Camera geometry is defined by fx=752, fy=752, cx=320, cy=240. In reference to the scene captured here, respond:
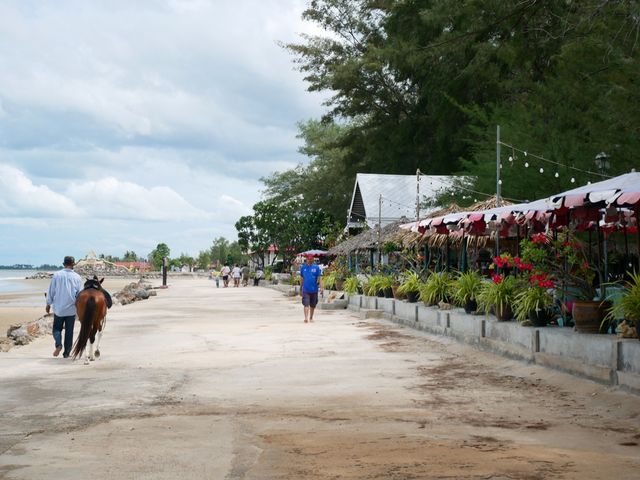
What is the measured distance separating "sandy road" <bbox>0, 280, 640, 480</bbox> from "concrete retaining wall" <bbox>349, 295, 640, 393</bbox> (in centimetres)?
25

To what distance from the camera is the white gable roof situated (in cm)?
3978

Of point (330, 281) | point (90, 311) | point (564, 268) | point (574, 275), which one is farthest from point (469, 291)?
point (330, 281)

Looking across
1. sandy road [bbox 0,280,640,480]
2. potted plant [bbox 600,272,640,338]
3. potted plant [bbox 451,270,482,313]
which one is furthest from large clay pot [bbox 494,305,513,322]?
potted plant [bbox 600,272,640,338]

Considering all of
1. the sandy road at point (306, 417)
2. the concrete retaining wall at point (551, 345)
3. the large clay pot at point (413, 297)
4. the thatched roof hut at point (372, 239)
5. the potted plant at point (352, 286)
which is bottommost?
the sandy road at point (306, 417)

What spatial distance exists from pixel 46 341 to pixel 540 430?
1244 cm

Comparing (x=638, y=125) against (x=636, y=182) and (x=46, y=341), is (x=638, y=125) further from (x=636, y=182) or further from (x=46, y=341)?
(x=46, y=341)

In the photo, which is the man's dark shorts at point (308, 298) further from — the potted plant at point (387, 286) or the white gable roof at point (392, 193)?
the white gable roof at point (392, 193)

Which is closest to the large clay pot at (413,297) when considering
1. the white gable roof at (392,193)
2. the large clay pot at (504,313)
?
the large clay pot at (504,313)

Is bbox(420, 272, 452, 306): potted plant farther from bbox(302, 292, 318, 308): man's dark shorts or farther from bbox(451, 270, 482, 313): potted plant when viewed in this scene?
bbox(302, 292, 318, 308): man's dark shorts

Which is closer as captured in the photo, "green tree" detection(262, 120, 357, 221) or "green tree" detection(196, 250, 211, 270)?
"green tree" detection(262, 120, 357, 221)

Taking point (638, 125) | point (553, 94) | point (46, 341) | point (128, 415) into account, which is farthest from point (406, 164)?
point (128, 415)

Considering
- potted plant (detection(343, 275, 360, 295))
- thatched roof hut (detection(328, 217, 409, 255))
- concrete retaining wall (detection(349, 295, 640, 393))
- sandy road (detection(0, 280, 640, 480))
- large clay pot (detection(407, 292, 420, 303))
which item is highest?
thatched roof hut (detection(328, 217, 409, 255))

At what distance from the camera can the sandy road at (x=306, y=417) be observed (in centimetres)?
596

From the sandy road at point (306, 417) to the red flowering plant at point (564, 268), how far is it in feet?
4.74
